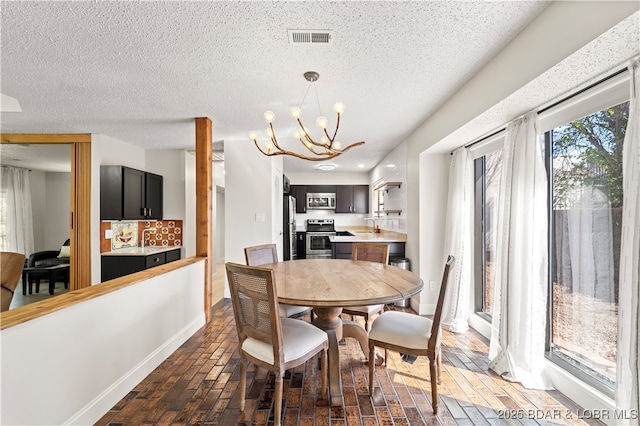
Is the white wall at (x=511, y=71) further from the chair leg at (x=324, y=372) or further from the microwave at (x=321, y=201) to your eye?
the microwave at (x=321, y=201)

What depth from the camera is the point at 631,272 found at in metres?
1.27

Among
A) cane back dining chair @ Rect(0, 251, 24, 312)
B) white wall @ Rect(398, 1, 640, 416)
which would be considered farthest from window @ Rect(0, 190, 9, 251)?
white wall @ Rect(398, 1, 640, 416)

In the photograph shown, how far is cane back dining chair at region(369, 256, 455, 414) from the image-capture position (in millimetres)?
1714

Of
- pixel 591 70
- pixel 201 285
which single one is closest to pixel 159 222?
pixel 201 285

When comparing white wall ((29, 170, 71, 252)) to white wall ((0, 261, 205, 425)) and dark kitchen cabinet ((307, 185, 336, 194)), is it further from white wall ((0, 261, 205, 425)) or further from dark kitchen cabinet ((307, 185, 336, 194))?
white wall ((0, 261, 205, 425))

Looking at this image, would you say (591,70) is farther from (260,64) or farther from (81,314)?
(81,314)

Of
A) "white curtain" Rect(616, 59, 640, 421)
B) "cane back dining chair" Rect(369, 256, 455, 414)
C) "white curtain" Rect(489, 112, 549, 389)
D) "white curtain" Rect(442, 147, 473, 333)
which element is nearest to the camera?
"white curtain" Rect(616, 59, 640, 421)

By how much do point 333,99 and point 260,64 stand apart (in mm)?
817

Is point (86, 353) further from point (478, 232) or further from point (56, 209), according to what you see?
point (56, 209)

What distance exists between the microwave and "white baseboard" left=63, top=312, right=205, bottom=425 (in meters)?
4.52

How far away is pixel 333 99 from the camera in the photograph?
2.61 metres

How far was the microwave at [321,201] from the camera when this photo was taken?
6.96m

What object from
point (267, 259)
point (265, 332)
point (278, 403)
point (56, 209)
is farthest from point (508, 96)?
point (56, 209)

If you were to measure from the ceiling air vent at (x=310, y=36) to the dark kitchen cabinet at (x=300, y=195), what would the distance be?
5.30 metres
